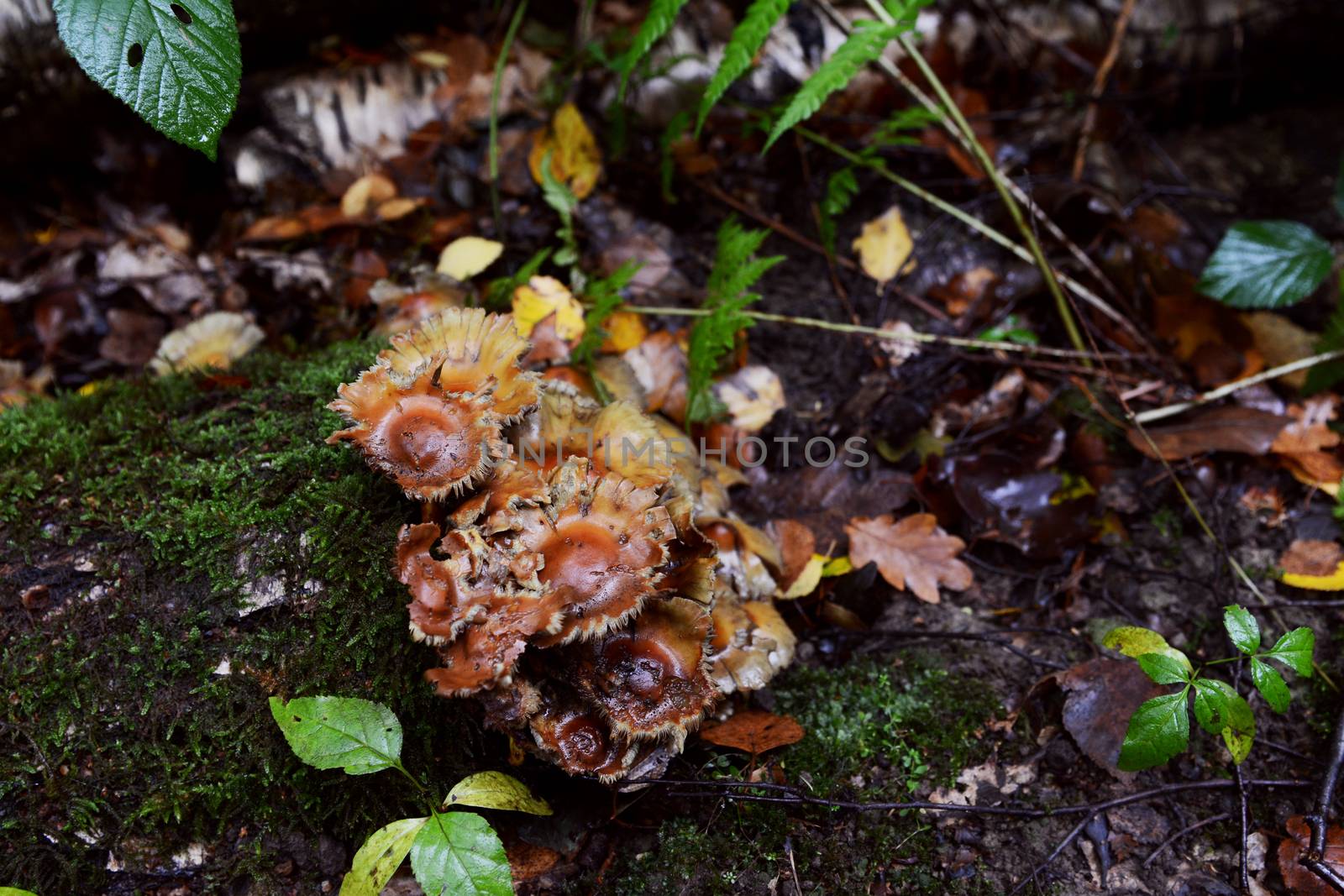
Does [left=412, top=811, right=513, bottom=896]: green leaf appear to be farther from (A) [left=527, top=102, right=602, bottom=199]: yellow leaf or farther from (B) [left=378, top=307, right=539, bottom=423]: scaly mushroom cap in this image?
(A) [left=527, top=102, right=602, bottom=199]: yellow leaf

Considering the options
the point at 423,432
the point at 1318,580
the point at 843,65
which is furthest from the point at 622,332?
the point at 1318,580

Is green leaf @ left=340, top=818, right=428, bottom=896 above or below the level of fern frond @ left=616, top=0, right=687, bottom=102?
below

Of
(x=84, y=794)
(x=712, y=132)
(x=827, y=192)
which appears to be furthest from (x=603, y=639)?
(x=712, y=132)

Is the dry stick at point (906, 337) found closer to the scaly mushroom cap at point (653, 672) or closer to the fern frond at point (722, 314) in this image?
the fern frond at point (722, 314)

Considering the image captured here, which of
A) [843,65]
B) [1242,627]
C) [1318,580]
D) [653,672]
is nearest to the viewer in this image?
[1242,627]

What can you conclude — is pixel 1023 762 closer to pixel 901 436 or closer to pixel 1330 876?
pixel 1330 876

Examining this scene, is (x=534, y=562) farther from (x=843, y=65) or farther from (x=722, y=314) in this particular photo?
(x=843, y=65)

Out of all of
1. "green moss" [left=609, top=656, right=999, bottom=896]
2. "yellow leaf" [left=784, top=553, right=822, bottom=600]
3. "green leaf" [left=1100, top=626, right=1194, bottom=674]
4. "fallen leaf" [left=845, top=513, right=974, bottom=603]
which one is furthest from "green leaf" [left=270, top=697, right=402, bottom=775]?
"green leaf" [left=1100, top=626, right=1194, bottom=674]
